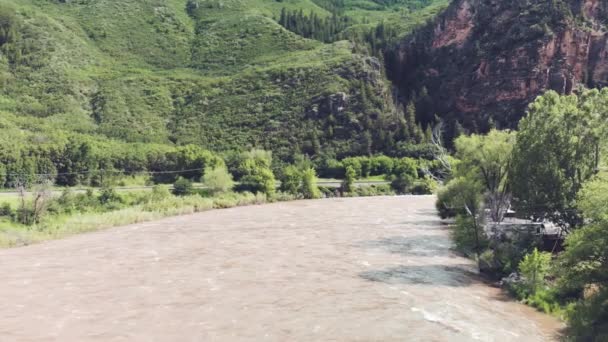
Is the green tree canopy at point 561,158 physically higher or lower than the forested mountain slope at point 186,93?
lower

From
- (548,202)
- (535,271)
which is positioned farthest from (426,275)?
(548,202)

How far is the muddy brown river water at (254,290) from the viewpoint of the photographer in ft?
97.9

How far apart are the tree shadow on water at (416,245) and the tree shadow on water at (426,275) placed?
549 centimetres

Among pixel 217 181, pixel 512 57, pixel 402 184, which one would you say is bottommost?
pixel 402 184

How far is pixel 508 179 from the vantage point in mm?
48125

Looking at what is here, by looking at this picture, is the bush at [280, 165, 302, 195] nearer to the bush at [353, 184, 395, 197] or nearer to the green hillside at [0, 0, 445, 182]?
the bush at [353, 184, 395, 197]

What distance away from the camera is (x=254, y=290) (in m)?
37.8

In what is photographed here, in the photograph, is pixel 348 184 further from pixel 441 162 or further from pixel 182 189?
pixel 441 162

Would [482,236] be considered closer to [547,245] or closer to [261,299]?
[547,245]

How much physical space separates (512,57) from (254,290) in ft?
461

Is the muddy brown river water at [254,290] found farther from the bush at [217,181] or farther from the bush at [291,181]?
the bush at [291,181]

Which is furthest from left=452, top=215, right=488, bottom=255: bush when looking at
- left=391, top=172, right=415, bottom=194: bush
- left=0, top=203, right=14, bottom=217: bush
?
left=391, top=172, right=415, bottom=194: bush

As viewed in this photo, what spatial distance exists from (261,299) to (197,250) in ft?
59.7

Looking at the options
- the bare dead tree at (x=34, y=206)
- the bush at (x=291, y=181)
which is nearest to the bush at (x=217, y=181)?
the bush at (x=291, y=181)
